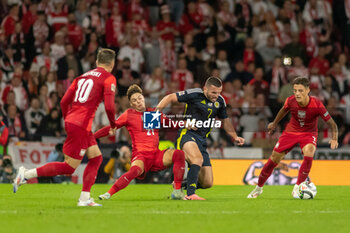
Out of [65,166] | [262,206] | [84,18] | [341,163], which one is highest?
[84,18]

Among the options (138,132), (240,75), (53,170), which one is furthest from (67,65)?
(53,170)

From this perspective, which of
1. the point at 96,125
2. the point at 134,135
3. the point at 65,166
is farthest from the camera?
the point at 96,125

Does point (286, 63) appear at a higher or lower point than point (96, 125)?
higher

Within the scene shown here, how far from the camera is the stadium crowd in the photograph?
16688 millimetres

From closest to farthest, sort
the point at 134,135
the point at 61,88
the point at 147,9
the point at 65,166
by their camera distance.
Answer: the point at 65,166 → the point at 134,135 → the point at 61,88 → the point at 147,9

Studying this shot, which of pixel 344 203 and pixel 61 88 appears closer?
pixel 344 203

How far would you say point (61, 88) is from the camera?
17094mm

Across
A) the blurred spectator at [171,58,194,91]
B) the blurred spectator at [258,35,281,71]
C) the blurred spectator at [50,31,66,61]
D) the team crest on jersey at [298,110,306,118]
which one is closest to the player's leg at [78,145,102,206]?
the team crest on jersey at [298,110,306,118]

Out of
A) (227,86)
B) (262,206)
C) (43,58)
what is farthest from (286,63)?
(262,206)

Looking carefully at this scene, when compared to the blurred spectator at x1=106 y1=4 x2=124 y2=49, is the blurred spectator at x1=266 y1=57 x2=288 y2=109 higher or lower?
lower

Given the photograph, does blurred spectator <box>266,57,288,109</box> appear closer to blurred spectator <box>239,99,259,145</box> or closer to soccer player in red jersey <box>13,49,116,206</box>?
blurred spectator <box>239,99,259,145</box>

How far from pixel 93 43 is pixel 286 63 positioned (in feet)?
17.0

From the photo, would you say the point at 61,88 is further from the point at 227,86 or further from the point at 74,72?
the point at 227,86

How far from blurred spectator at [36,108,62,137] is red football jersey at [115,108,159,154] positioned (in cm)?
565
